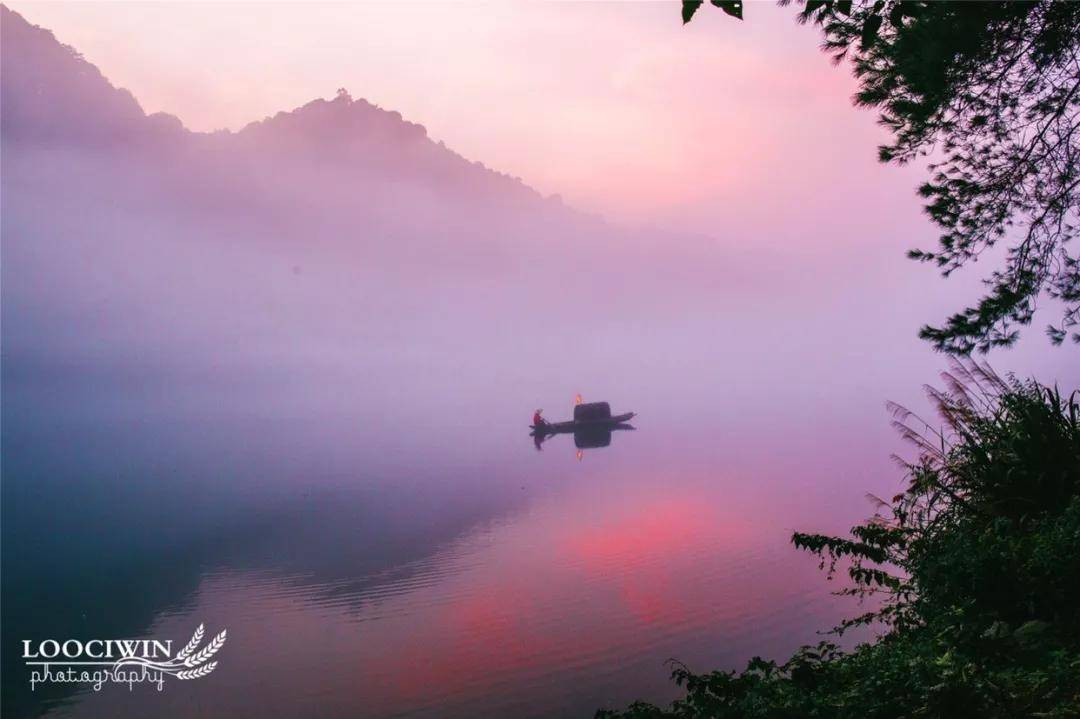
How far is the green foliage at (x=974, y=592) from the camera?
15.3 ft

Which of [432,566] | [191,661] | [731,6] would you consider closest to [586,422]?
[432,566]

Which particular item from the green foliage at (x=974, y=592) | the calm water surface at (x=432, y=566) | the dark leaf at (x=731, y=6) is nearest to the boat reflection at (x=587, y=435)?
the calm water surface at (x=432, y=566)

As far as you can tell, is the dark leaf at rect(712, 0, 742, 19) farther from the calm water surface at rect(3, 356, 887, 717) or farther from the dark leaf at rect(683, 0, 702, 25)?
the calm water surface at rect(3, 356, 887, 717)

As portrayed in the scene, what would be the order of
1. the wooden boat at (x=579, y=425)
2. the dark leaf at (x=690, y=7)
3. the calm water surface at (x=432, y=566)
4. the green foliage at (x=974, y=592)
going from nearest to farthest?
the dark leaf at (x=690, y=7) < the green foliage at (x=974, y=592) < the calm water surface at (x=432, y=566) < the wooden boat at (x=579, y=425)

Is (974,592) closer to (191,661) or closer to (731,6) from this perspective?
(731,6)

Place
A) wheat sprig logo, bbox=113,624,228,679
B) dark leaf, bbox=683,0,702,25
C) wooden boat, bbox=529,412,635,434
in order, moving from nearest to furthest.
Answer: dark leaf, bbox=683,0,702,25, wheat sprig logo, bbox=113,624,228,679, wooden boat, bbox=529,412,635,434

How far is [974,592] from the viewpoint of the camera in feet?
20.8

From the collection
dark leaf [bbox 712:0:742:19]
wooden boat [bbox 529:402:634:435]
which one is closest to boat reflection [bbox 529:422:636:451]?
wooden boat [bbox 529:402:634:435]

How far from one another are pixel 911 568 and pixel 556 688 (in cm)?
848

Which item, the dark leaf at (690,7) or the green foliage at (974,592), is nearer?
the dark leaf at (690,7)

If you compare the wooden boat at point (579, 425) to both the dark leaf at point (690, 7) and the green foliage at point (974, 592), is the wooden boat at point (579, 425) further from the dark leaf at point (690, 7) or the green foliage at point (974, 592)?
the dark leaf at point (690, 7)

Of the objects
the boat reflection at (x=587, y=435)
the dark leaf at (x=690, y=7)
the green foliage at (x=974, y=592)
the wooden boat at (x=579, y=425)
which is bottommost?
the green foliage at (x=974, y=592)

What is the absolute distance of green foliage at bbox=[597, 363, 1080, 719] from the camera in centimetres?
466

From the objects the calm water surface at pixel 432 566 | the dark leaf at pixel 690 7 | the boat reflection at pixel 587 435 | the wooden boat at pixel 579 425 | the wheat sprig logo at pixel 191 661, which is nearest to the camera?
the dark leaf at pixel 690 7
